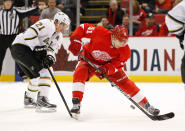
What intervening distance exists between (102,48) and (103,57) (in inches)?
3.4

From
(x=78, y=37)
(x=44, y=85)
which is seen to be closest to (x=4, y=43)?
(x=44, y=85)

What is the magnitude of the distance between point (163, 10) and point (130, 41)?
1.48 m

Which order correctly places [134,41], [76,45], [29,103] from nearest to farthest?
[76,45], [29,103], [134,41]

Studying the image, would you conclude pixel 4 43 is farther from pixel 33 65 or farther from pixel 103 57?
pixel 103 57

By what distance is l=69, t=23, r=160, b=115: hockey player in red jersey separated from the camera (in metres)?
2.91

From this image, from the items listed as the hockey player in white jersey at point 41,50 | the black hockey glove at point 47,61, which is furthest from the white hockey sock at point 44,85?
the black hockey glove at point 47,61

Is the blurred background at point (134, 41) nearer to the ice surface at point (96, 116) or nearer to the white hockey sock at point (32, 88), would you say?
the ice surface at point (96, 116)

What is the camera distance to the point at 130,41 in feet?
21.4

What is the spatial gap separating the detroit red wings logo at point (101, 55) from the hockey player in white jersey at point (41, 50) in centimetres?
43

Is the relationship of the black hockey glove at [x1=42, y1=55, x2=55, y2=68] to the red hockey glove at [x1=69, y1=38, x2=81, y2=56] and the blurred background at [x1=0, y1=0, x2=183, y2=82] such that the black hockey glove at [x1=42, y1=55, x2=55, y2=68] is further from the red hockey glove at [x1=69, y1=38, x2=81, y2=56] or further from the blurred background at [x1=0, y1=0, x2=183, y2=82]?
the blurred background at [x1=0, y1=0, x2=183, y2=82]

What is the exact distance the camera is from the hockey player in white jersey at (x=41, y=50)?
3.28 meters

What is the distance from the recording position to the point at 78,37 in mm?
2984

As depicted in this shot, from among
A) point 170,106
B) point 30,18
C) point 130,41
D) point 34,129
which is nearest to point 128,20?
point 130,41

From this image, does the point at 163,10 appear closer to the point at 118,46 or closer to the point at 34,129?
the point at 118,46
